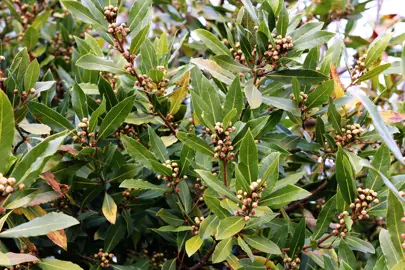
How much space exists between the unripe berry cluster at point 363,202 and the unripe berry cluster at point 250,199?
27cm

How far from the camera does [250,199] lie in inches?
51.4

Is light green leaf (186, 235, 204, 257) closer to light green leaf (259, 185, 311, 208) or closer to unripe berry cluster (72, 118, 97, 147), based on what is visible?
light green leaf (259, 185, 311, 208)

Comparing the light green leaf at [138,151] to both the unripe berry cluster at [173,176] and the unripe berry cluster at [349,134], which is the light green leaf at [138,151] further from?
the unripe berry cluster at [349,134]

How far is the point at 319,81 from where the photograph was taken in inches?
63.3

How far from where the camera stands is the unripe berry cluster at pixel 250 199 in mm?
1305

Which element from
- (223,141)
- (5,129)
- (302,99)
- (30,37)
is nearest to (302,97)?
(302,99)

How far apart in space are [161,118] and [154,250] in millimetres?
534

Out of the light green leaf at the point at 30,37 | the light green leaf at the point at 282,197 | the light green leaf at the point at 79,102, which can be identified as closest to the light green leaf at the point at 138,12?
the light green leaf at the point at 79,102

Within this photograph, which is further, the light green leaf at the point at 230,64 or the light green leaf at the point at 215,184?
the light green leaf at the point at 230,64

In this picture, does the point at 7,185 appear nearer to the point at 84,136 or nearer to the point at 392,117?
the point at 84,136

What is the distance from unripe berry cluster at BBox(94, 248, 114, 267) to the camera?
1.64 m

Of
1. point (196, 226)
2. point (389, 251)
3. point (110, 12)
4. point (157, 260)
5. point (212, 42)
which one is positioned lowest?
point (157, 260)

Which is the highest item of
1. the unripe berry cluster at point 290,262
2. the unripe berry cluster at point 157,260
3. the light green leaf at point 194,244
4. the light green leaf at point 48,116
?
the light green leaf at point 48,116

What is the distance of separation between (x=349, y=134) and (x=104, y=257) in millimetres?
831
